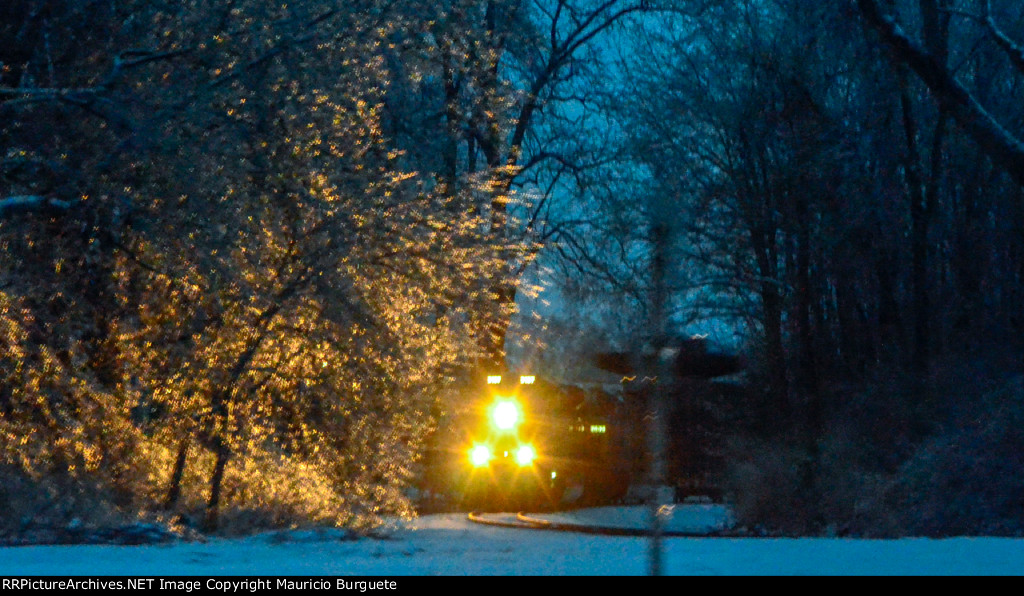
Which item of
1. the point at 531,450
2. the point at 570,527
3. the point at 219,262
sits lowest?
the point at 570,527

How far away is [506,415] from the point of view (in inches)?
799

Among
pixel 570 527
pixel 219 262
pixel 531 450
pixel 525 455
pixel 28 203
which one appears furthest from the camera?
pixel 531 450

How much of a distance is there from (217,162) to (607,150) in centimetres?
1470

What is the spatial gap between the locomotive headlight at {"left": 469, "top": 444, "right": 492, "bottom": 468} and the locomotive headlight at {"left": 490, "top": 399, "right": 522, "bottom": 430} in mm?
580

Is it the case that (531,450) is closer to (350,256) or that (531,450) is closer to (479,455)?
(479,455)

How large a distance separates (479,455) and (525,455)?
1.55 meters

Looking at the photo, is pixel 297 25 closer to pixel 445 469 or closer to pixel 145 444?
pixel 145 444

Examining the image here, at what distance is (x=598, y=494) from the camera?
950 inches

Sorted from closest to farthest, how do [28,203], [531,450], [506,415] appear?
[28,203] → [506,415] → [531,450]

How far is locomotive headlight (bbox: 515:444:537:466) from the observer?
2038 cm

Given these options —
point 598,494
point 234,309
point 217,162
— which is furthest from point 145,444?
point 598,494

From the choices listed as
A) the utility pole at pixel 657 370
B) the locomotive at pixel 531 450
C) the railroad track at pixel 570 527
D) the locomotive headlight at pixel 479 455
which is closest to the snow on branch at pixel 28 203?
the utility pole at pixel 657 370

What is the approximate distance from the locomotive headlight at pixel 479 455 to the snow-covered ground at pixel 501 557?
7354 mm

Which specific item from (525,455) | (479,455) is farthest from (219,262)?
(525,455)
